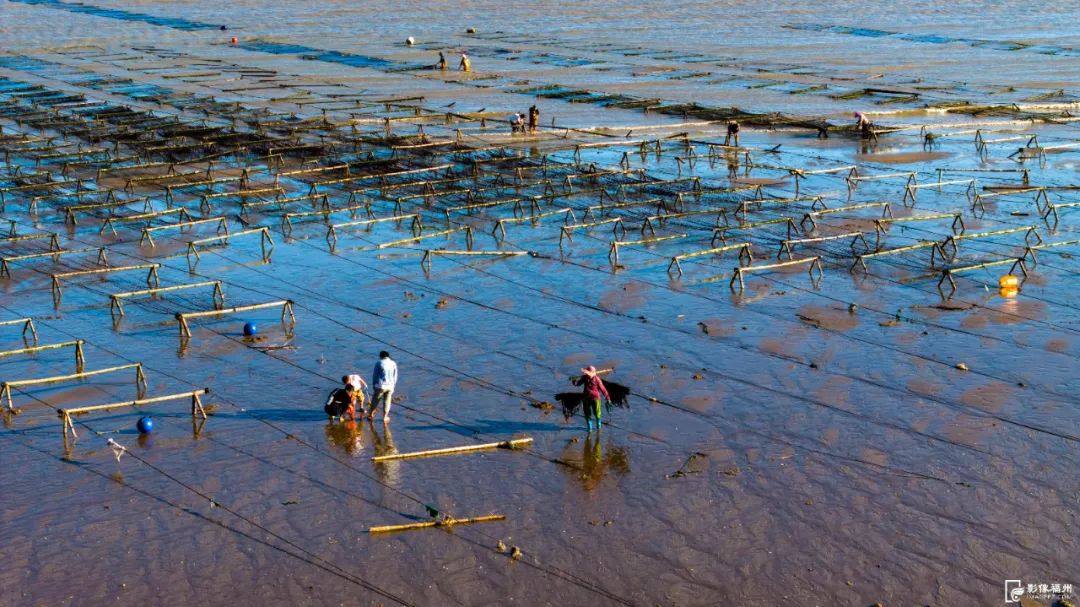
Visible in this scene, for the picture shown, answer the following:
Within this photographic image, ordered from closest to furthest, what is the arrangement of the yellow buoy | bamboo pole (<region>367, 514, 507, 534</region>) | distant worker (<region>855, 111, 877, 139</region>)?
bamboo pole (<region>367, 514, 507, 534</region>) < the yellow buoy < distant worker (<region>855, 111, 877, 139</region>)

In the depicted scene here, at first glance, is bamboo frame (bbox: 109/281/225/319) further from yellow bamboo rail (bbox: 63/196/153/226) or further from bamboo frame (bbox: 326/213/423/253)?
yellow bamboo rail (bbox: 63/196/153/226)

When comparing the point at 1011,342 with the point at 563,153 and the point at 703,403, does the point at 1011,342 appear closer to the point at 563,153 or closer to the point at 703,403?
the point at 703,403

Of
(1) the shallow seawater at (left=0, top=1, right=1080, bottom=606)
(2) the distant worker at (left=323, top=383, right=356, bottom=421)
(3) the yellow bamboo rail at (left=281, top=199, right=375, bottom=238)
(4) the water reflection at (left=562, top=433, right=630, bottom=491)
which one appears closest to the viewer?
(1) the shallow seawater at (left=0, top=1, right=1080, bottom=606)

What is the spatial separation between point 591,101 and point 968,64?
23710mm

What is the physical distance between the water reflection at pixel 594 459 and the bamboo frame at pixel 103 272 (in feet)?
41.8

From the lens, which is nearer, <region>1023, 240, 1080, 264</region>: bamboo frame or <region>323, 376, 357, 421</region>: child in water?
<region>323, 376, 357, 421</region>: child in water

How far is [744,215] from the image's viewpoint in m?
33.5

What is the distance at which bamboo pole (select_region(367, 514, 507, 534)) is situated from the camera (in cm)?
1634

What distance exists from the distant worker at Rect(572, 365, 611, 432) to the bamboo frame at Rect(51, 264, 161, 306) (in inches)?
497

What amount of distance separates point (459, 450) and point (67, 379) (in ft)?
24.4

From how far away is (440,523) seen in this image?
16.5m

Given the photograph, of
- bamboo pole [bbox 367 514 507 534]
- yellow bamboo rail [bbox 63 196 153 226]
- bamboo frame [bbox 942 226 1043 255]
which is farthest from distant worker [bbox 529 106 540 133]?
bamboo pole [bbox 367 514 507 534]

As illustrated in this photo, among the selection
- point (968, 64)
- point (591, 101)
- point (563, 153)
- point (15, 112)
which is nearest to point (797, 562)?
point (563, 153)

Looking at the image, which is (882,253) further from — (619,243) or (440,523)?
(440,523)
